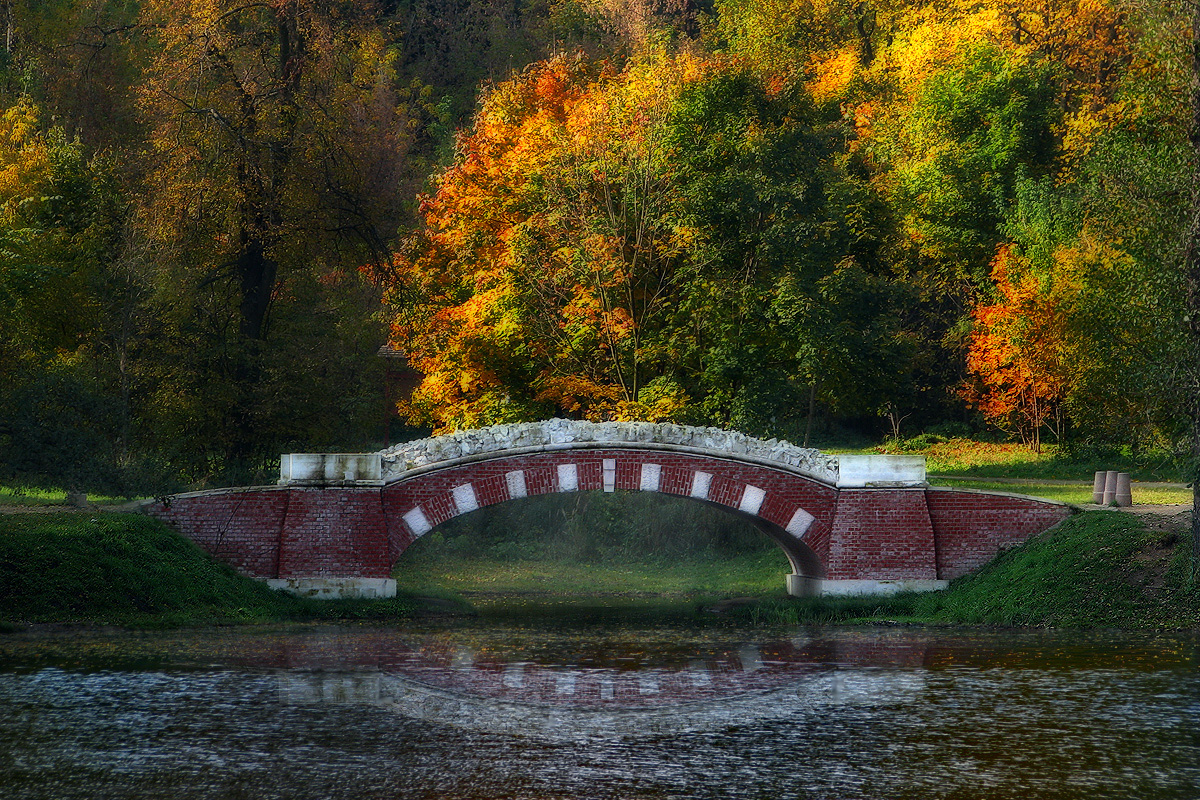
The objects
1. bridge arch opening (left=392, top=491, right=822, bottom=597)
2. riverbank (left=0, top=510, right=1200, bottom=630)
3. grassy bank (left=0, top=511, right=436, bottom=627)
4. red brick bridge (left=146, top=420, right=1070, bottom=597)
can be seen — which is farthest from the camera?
bridge arch opening (left=392, top=491, right=822, bottom=597)

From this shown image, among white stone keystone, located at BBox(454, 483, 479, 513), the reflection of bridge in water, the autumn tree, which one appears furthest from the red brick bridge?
the autumn tree

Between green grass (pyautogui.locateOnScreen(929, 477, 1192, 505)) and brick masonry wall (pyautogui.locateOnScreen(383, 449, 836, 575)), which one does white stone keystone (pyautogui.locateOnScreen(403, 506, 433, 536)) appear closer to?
brick masonry wall (pyautogui.locateOnScreen(383, 449, 836, 575))

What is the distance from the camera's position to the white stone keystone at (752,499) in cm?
2491

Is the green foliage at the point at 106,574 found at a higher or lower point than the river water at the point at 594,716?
higher

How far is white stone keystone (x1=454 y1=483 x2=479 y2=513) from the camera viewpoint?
24.5m

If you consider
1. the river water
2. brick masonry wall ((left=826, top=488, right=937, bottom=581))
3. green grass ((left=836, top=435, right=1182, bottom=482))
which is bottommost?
the river water

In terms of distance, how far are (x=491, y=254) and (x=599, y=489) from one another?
1195 cm

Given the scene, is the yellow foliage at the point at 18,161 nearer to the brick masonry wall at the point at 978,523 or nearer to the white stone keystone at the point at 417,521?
the white stone keystone at the point at 417,521

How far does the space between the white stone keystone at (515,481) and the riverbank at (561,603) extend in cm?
230

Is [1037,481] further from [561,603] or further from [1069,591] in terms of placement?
[561,603]

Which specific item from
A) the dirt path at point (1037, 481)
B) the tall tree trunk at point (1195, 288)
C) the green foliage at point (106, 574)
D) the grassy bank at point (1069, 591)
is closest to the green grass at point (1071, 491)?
the dirt path at point (1037, 481)

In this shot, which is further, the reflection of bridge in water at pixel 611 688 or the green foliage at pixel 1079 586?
the green foliage at pixel 1079 586

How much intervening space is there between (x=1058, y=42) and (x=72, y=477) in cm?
3875

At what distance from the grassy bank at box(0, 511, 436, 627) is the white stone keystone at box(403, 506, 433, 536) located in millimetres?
1387
